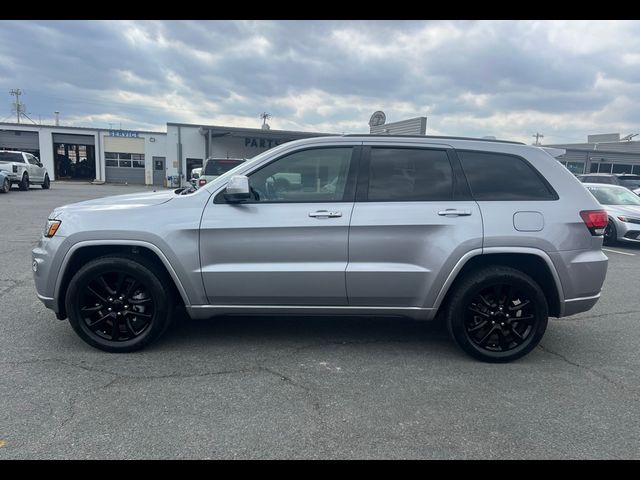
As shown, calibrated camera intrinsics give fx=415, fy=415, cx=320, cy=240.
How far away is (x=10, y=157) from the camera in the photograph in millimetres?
21938

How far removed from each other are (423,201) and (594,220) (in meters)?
1.47

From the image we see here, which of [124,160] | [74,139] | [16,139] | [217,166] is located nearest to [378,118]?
[217,166]

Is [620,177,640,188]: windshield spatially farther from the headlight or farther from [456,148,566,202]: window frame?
the headlight

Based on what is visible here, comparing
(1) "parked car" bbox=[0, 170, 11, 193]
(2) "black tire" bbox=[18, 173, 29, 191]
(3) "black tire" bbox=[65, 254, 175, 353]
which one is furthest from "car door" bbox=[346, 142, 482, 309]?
(2) "black tire" bbox=[18, 173, 29, 191]

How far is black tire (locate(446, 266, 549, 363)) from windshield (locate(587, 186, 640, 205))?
886 cm

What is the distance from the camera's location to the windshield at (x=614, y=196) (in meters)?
10.4

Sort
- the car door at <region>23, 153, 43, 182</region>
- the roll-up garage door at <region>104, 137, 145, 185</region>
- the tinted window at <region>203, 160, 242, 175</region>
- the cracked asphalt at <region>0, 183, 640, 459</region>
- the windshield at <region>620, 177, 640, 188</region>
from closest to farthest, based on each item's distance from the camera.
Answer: the cracked asphalt at <region>0, 183, 640, 459</region>
the tinted window at <region>203, 160, 242, 175</region>
the windshield at <region>620, 177, 640, 188</region>
the car door at <region>23, 153, 43, 182</region>
the roll-up garage door at <region>104, 137, 145, 185</region>

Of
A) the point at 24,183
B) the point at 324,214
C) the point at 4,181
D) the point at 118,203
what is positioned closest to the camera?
the point at 324,214

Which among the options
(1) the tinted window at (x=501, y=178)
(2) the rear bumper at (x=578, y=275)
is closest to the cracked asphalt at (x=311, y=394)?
(2) the rear bumper at (x=578, y=275)

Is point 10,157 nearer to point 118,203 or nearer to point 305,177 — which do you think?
point 118,203

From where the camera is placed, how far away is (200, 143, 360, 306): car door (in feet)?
11.4

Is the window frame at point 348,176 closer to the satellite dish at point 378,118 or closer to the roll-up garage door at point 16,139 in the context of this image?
the satellite dish at point 378,118
